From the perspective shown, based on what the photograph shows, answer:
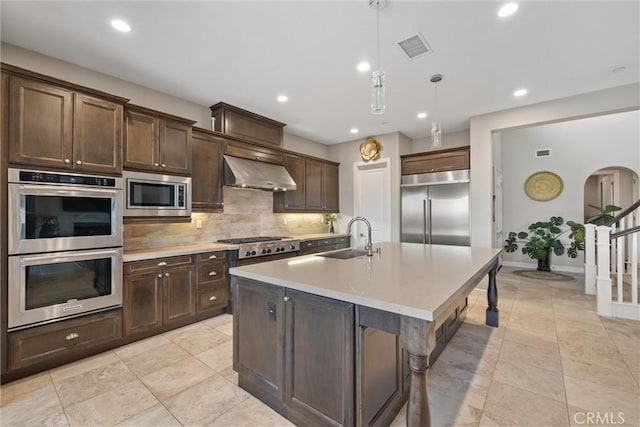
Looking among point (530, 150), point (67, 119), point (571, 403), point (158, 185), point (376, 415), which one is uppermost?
point (530, 150)

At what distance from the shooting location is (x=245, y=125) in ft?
13.5

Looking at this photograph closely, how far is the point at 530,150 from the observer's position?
6.48 metres

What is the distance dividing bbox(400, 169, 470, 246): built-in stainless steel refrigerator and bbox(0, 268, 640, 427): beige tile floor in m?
2.01

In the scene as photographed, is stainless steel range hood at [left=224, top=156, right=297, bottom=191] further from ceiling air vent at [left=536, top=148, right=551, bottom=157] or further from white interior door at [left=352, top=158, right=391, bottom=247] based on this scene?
ceiling air vent at [left=536, top=148, right=551, bottom=157]

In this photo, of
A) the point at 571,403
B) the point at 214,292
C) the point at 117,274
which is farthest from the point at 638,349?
the point at 117,274

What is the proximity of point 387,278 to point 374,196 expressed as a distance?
13.5ft

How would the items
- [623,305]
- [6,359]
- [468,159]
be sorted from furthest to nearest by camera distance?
[468,159], [623,305], [6,359]

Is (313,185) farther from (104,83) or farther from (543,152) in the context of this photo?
(543,152)

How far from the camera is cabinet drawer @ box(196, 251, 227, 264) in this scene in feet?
10.5

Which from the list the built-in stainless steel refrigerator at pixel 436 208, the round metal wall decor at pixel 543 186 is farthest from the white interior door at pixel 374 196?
the round metal wall decor at pixel 543 186

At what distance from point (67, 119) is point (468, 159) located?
5.27m

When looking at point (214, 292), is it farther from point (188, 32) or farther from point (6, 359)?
point (188, 32)

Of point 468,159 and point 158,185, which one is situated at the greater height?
point 468,159

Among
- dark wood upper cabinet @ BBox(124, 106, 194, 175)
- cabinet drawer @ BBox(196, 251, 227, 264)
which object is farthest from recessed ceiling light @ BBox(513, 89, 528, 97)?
cabinet drawer @ BBox(196, 251, 227, 264)
